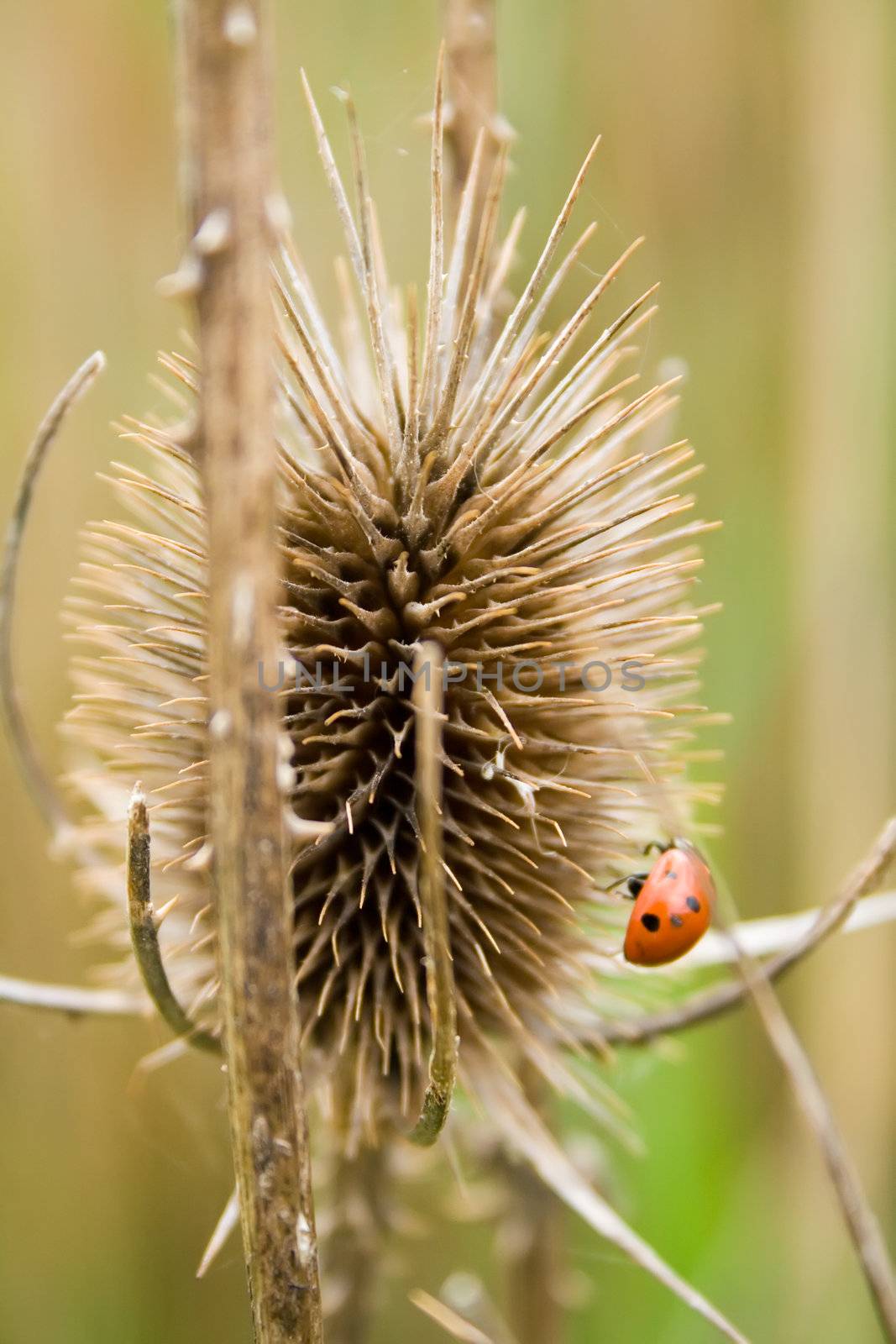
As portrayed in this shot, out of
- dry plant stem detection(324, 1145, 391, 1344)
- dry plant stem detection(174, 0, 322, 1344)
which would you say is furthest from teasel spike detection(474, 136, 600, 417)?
dry plant stem detection(324, 1145, 391, 1344)

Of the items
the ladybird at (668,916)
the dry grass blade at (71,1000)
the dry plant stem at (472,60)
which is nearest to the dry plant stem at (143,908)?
the dry grass blade at (71,1000)

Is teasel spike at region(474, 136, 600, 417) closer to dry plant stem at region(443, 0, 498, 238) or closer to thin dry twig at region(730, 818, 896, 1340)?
dry plant stem at region(443, 0, 498, 238)

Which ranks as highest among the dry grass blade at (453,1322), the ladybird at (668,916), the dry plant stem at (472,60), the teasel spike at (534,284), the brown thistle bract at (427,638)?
the dry plant stem at (472,60)

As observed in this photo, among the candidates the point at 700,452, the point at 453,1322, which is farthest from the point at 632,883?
the point at 700,452

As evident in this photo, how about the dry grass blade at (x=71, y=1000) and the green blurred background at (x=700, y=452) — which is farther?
the green blurred background at (x=700, y=452)

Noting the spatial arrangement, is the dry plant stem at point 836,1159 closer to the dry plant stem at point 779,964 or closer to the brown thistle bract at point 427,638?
the dry plant stem at point 779,964

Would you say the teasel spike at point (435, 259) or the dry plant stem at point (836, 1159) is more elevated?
the teasel spike at point (435, 259)

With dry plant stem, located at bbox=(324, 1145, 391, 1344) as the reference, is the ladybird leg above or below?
above
